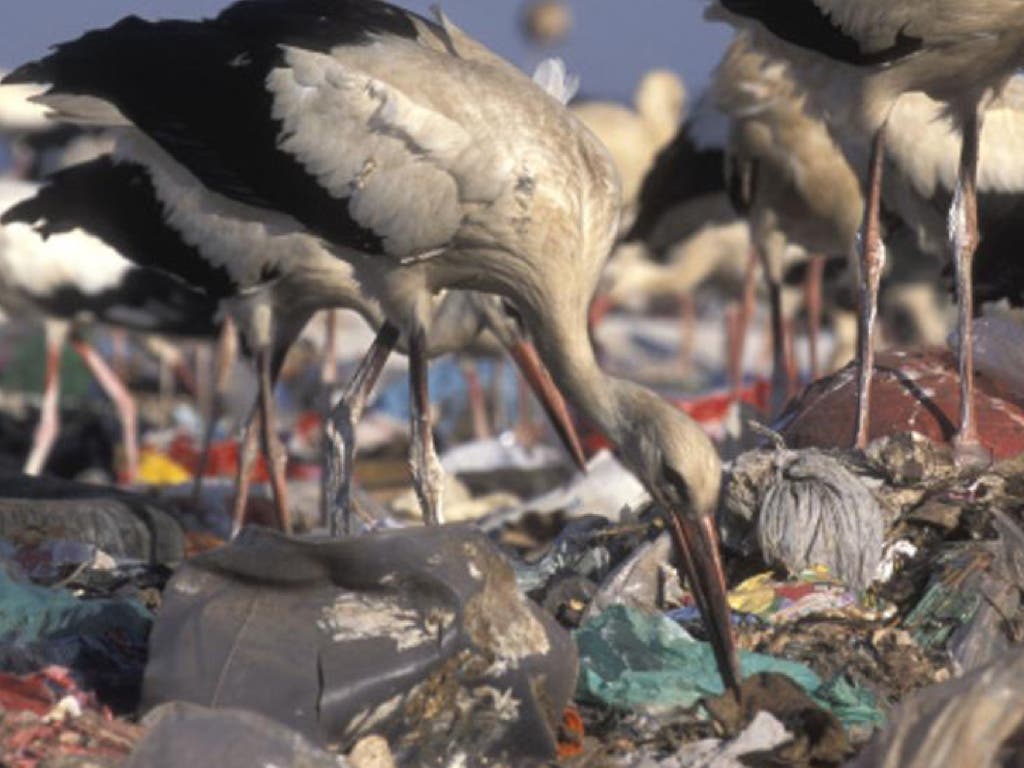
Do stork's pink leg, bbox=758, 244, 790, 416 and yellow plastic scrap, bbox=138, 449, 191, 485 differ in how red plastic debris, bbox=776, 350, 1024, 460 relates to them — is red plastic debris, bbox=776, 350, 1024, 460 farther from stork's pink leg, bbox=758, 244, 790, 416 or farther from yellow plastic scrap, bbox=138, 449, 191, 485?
yellow plastic scrap, bbox=138, 449, 191, 485

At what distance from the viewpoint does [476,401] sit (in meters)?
16.3

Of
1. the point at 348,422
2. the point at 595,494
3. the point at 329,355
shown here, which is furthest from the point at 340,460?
the point at 329,355

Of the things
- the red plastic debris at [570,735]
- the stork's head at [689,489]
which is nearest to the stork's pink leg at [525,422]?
the stork's head at [689,489]

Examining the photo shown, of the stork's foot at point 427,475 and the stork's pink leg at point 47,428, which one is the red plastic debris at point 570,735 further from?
the stork's pink leg at point 47,428

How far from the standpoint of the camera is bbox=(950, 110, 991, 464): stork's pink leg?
7227mm

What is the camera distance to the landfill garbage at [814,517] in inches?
254

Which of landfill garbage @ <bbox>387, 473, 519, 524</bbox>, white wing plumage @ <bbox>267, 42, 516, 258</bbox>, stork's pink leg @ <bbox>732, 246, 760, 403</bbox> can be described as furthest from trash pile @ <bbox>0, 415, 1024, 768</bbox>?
stork's pink leg @ <bbox>732, 246, 760, 403</bbox>

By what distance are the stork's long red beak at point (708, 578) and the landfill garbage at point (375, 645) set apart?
366mm

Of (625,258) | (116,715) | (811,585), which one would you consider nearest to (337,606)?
(116,715)

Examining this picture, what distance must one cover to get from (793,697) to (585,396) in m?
1.49

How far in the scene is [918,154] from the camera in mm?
9391

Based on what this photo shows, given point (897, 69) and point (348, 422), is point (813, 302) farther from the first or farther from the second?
point (348, 422)

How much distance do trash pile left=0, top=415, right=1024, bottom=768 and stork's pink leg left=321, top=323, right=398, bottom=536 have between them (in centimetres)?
106

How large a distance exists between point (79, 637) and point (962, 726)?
2069 millimetres
